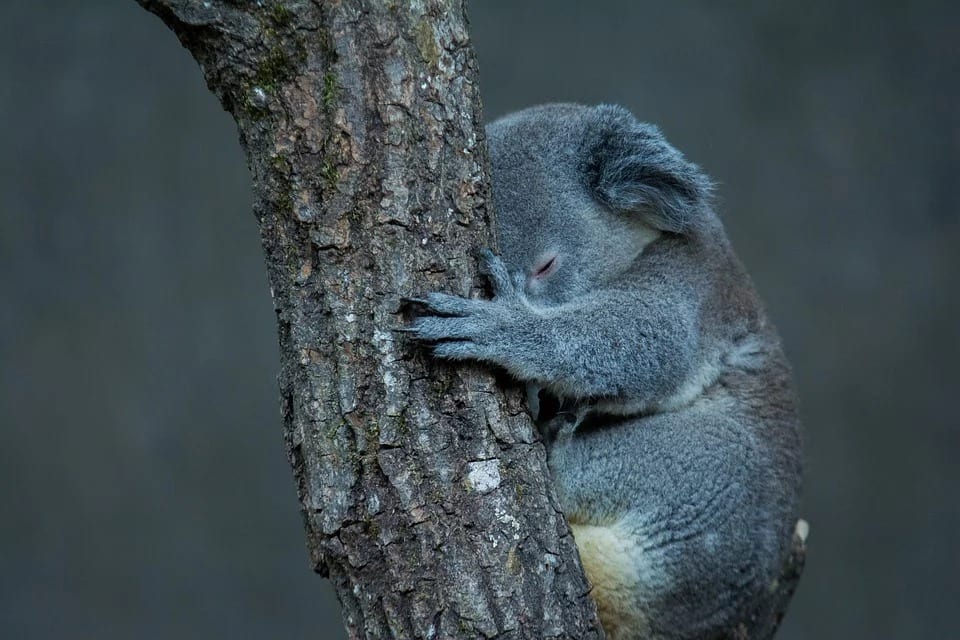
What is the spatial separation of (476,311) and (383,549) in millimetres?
587

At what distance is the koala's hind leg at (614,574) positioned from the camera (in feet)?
9.10

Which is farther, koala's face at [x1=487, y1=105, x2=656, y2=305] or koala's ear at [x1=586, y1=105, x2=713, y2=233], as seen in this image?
koala's ear at [x1=586, y1=105, x2=713, y2=233]

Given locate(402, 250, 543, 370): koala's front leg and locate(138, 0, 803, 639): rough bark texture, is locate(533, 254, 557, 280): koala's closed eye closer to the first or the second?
locate(402, 250, 543, 370): koala's front leg

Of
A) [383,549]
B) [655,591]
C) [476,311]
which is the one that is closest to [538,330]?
[476,311]

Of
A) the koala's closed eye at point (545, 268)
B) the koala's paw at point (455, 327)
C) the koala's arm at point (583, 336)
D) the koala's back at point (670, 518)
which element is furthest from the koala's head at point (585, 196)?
the koala's paw at point (455, 327)

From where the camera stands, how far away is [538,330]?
247 cm

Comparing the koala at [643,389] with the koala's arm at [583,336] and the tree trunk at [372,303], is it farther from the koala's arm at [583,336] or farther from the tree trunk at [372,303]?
the tree trunk at [372,303]

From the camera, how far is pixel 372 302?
2.03m

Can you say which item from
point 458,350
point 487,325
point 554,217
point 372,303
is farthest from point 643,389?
point 372,303

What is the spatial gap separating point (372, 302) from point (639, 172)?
4.16 feet

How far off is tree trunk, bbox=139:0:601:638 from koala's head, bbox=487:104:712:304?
0.82 metres

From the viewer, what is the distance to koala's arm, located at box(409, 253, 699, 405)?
214 cm

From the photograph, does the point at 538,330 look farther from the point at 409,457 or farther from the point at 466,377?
the point at 409,457

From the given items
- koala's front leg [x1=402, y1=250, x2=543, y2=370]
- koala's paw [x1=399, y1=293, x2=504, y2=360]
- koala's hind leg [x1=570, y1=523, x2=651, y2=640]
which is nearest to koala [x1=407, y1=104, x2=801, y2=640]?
koala's hind leg [x1=570, y1=523, x2=651, y2=640]
